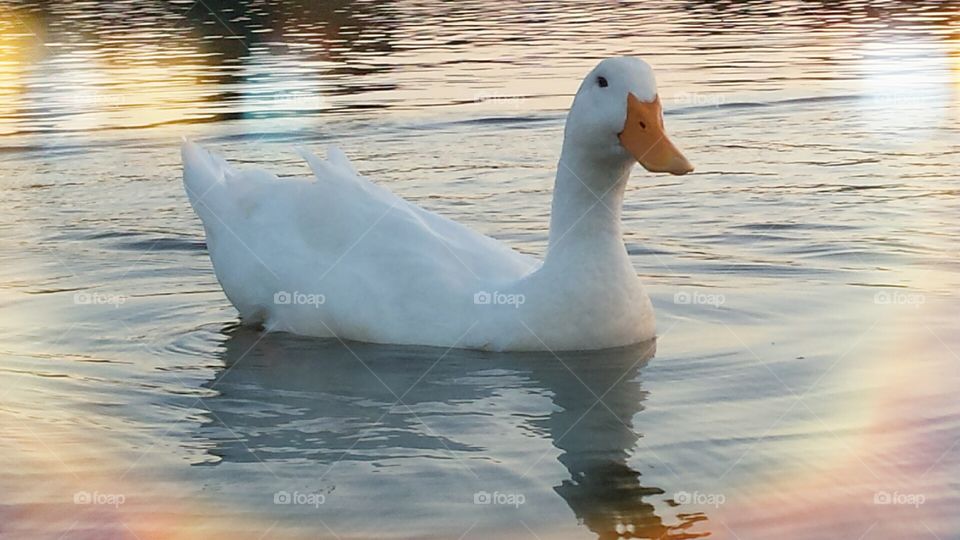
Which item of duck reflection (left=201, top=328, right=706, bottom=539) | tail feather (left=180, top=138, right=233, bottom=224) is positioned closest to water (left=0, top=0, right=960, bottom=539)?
duck reflection (left=201, top=328, right=706, bottom=539)

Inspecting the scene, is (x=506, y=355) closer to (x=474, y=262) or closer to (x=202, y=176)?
(x=474, y=262)

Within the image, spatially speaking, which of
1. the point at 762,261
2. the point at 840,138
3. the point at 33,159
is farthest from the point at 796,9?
the point at 762,261

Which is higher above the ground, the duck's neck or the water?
the duck's neck

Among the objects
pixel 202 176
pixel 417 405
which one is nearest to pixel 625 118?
pixel 417 405

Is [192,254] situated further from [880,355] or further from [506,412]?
[880,355]

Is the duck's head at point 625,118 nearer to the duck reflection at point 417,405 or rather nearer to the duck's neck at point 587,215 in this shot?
the duck's neck at point 587,215

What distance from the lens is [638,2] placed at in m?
27.4

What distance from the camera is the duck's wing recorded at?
7.77 m

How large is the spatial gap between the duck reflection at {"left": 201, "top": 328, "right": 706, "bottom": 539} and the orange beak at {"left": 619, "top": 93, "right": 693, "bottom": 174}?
1.04 metres

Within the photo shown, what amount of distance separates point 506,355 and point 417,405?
0.75 m

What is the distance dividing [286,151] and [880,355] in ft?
23.4

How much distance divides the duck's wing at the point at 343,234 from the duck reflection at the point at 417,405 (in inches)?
15.6

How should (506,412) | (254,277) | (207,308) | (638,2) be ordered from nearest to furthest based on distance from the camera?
(506,412)
(254,277)
(207,308)
(638,2)

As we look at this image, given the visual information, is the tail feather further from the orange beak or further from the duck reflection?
the orange beak
